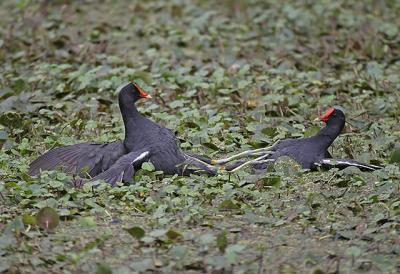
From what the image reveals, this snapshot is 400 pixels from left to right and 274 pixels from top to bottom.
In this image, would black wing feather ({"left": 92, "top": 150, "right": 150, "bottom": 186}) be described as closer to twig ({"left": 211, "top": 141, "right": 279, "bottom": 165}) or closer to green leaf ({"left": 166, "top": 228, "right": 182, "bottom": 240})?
twig ({"left": 211, "top": 141, "right": 279, "bottom": 165})

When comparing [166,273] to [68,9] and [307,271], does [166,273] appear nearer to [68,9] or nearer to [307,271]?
[307,271]

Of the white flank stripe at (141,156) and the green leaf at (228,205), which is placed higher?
the white flank stripe at (141,156)

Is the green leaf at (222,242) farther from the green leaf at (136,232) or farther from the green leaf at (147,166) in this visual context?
the green leaf at (147,166)

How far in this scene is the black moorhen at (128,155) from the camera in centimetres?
728

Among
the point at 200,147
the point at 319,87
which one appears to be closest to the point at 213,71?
the point at 319,87

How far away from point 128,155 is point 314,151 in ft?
4.59

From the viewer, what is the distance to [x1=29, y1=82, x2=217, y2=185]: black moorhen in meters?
7.28

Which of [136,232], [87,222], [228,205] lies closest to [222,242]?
[136,232]

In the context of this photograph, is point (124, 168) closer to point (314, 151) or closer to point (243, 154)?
point (243, 154)

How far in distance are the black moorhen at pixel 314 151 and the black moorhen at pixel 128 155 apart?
1.35ft

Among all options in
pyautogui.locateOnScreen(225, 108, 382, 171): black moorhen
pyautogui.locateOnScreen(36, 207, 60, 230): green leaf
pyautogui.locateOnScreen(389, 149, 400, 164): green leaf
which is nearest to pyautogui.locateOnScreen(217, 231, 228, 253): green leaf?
pyautogui.locateOnScreen(36, 207, 60, 230): green leaf

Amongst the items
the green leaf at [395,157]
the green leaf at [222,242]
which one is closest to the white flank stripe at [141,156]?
the green leaf at [222,242]

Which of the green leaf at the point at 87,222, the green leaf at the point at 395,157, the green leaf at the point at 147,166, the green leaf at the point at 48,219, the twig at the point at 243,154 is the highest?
the green leaf at the point at 48,219

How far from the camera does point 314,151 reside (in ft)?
24.8
